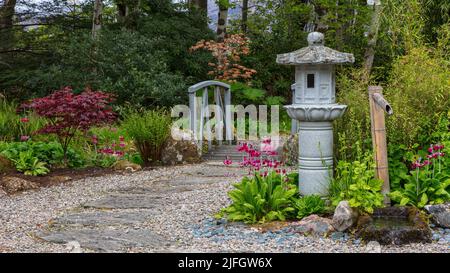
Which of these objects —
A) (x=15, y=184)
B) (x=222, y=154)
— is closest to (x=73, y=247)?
(x=15, y=184)

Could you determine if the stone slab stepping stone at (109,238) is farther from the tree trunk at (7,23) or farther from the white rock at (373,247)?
the tree trunk at (7,23)

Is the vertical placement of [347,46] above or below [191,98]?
above

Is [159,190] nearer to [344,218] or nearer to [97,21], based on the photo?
[344,218]

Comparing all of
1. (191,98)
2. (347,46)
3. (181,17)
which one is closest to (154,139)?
(191,98)

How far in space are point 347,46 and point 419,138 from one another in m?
10.6

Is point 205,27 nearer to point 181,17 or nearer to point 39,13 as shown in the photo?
point 181,17

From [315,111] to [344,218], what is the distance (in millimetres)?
1032

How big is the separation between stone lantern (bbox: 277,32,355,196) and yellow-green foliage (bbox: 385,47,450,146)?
0.64 m

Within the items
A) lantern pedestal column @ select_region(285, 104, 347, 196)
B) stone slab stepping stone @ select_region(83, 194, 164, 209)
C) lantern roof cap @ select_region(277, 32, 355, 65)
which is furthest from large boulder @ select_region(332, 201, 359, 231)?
stone slab stepping stone @ select_region(83, 194, 164, 209)

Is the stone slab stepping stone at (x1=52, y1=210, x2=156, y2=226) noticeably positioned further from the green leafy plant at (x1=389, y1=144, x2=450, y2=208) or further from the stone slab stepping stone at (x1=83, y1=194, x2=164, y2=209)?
the green leafy plant at (x1=389, y1=144, x2=450, y2=208)

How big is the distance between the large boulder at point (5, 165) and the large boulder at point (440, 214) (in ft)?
16.7

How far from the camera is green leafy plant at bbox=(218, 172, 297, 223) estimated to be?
4.96m

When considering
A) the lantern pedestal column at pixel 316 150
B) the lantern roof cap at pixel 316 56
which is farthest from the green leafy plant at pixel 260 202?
the lantern roof cap at pixel 316 56

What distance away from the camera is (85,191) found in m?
6.67
